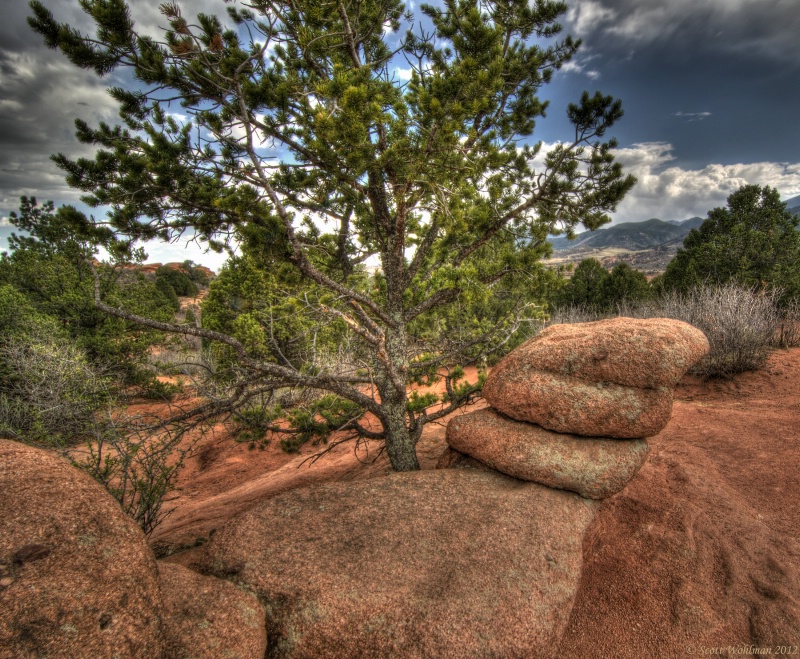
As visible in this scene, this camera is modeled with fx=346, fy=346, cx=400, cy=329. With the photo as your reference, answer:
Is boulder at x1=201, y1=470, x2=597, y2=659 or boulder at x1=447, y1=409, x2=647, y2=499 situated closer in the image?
boulder at x1=201, y1=470, x2=597, y2=659

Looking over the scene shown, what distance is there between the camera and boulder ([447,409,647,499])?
410 centimetres

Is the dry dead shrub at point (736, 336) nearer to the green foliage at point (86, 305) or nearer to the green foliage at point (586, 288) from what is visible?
the green foliage at point (586, 288)

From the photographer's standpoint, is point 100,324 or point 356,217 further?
point 100,324

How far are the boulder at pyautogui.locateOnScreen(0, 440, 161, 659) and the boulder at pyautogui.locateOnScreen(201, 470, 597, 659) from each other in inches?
42.3

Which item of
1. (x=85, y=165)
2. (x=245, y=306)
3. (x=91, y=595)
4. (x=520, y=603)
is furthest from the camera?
(x=245, y=306)

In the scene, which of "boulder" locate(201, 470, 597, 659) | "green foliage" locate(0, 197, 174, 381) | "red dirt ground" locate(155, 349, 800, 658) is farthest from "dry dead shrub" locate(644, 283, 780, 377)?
"green foliage" locate(0, 197, 174, 381)

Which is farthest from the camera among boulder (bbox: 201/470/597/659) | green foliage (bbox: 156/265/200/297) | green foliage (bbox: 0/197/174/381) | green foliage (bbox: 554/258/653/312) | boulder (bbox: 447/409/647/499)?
green foliage (bbox: 156/265/200/297)

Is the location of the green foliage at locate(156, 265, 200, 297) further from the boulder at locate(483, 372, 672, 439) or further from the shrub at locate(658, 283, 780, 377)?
the shrub at locate(658, 283, 780, 377)

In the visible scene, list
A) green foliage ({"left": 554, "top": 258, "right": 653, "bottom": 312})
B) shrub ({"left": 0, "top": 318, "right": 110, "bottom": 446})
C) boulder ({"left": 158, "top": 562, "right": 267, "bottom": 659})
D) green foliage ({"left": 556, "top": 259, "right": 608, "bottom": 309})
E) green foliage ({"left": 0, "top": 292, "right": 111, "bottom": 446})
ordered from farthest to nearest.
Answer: green foliage ({"left": 556, "top": 259, "right": 608, "bottom": 309}), green foliage ({"left": 554, "top": 258, "right": 653, "bottom": 312}), green foliage ({"left": 0, "top": 292, "right": 111, "bottom": 446}), shrub ({"left": 0, "top": 318, "right": 110, "bottom": 446}), boulder ({"left": 158, "top": 562, "right": 267, "bottom": 659})

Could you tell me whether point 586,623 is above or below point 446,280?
below

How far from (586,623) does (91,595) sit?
3986 mm

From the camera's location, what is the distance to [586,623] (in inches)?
131

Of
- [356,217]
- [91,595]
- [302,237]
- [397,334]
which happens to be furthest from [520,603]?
[356,217]

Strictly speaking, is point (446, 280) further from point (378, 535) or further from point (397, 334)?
point (378, 535)
